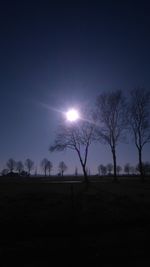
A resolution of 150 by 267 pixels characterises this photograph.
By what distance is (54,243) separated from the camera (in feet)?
22.7

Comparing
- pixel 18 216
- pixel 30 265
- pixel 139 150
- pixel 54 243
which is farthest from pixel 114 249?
pixel 139 150

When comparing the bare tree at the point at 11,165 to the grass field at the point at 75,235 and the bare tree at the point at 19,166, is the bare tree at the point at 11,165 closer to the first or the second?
the bare tree at the point at 19,166

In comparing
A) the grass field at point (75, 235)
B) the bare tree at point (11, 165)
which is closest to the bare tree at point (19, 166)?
the bare tree at point (11, 165)

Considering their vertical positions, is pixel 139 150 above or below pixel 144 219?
above

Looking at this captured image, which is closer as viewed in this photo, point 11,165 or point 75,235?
point 75,235

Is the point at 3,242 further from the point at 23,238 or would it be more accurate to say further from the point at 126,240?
the point at 126,240

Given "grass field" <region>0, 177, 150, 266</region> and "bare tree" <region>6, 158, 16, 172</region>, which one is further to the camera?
"bare tree" <region>6, 158, 16, 172</region>

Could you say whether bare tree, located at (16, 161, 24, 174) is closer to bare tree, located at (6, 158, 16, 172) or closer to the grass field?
bare tree, located at (6, 158, 16, 172)

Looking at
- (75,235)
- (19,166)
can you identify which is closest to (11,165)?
(19,166)

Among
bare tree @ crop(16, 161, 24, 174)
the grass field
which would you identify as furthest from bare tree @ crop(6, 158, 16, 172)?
the grass field

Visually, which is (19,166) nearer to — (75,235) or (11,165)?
(11,165)

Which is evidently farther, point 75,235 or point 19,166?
point 19,166

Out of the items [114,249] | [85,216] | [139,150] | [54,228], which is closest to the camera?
[114,249]

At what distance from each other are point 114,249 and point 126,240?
871 millimetres
